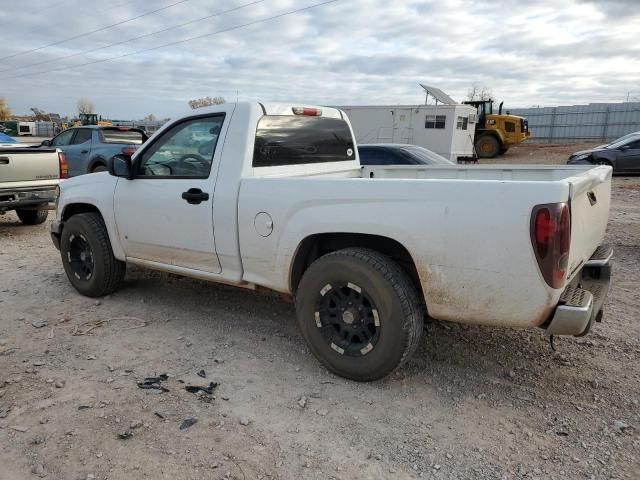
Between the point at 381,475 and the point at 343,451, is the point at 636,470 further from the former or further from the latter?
the point at 343,451

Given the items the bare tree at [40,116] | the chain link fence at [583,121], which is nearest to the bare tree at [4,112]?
the bare tree at [40,116]

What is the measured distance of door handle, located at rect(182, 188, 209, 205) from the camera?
3.88 meters

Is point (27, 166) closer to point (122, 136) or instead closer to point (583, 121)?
point (122, 136)

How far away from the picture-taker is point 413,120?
1958 cm

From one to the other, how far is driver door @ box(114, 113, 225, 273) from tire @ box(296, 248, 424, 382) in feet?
3.30

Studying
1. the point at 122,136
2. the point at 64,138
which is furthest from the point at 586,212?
the point at 64,138

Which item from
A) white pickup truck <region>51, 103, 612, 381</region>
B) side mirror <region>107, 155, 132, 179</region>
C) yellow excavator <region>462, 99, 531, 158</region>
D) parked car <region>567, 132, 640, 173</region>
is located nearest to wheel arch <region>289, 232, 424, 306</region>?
white pickup truck <region>51, 103, 612, 381</region>

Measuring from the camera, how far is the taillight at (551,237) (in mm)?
2566

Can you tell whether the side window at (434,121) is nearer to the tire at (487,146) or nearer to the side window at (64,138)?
the tire at (487,146)

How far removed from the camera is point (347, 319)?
3.31 meters

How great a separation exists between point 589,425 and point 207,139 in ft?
10.8

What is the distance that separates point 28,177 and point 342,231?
678cm

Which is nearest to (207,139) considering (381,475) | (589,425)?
(381,475)

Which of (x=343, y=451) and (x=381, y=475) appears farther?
(x=343, y=451)
